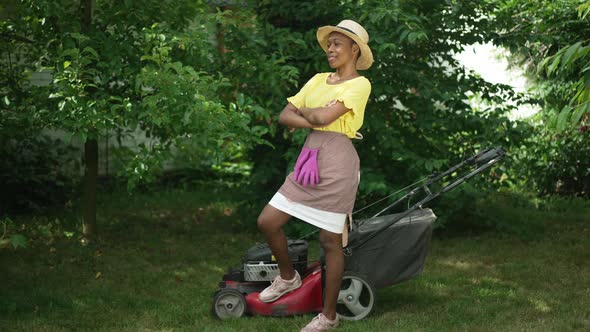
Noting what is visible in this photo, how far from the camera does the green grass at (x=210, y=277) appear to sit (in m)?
4.92

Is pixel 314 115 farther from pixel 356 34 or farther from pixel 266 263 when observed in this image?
pixel 266 263

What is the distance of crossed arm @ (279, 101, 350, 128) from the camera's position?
4363 millimetres

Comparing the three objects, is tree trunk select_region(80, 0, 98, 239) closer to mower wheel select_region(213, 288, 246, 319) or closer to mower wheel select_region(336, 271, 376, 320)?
mower wheel select_region(213, 288, 246, 319)

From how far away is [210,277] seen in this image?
618 cm

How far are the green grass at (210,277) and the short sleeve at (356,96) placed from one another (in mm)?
1214

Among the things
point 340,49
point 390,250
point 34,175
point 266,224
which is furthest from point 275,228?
point 34,175

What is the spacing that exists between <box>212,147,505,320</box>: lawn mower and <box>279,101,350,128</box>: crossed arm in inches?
31.0

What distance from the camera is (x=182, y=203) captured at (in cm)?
920

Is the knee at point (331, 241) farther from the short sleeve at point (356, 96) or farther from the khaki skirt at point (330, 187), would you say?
the short sleeve at point (356, 96)

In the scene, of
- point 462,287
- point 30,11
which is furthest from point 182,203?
point 462,287

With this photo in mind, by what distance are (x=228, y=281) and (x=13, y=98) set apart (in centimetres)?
273

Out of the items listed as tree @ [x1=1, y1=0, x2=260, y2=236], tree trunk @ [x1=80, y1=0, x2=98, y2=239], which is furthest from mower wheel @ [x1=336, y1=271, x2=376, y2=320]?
tree trunk @ [x1=80, y1=0, x2=98, y2=239]

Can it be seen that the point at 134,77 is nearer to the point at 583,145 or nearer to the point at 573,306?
the point at 573,306

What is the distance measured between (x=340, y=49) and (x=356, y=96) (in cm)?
29
